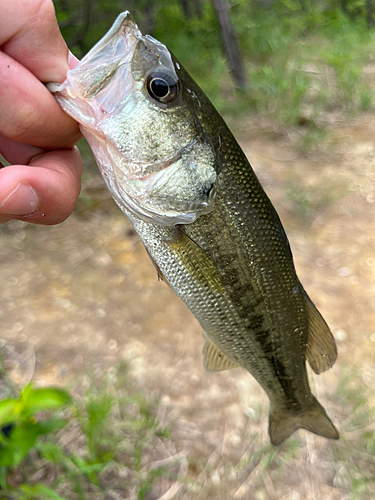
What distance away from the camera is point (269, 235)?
1.43 m

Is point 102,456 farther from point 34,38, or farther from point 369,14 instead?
point 369,14

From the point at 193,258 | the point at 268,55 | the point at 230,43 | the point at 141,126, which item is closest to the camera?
the point at 141,126

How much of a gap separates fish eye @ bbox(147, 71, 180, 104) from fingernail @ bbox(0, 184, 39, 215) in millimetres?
508

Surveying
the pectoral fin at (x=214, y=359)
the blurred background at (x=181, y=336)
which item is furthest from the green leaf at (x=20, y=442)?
the pectoral fin at (x=214, y=359)

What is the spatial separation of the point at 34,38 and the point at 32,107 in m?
0.23

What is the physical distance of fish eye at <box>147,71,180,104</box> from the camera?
4.09 ft

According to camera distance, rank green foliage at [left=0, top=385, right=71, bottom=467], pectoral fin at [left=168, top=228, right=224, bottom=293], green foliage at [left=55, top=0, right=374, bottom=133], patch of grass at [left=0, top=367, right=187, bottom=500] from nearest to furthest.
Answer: pectoral fin at [left=168, top=228, right=224, bottom=293], green foliage at [left=0, top=385, right=71, bottom=467], patch of grass at [left=0, top=367, right=187, bottom=500], green foliage at [left=55, top=0, right=374, bottom=133]

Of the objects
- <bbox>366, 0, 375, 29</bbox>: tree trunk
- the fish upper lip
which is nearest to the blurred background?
the fish upper lip

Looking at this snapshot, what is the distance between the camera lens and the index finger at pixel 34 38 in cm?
114

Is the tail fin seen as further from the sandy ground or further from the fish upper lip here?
the fish upper lip

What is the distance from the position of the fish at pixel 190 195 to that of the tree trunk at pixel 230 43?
5.56m

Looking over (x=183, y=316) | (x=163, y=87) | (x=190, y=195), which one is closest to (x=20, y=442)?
(x=190, y=195)

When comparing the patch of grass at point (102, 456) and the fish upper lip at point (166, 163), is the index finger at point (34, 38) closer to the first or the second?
the fish upper lip at point (166, 163)

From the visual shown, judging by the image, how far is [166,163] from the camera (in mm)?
1307
